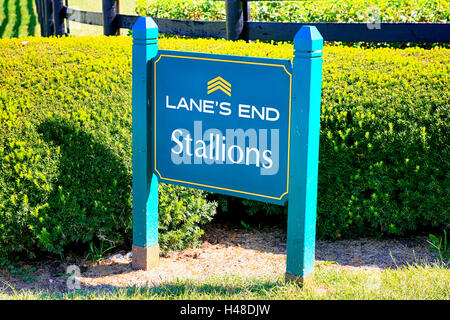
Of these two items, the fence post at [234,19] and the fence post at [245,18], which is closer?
the fence post at [234,19]

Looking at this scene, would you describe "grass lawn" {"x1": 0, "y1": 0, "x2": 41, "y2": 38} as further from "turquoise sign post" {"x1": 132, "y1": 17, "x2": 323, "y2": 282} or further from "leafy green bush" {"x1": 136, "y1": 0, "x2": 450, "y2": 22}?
"turquoise sign post" {"x1": 132, "y1": 17, "x2": 323, "y2": 282}

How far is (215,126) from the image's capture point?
3.83 m

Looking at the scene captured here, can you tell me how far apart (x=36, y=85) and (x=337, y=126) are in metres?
2.46

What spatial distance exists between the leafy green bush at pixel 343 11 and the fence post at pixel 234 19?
1591mm

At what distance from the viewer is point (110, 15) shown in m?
9.43

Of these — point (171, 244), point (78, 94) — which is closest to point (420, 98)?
point (171, 244)

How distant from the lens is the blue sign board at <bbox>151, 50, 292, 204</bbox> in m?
3.60

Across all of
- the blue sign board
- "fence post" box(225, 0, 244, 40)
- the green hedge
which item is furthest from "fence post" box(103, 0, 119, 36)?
the blue sign board

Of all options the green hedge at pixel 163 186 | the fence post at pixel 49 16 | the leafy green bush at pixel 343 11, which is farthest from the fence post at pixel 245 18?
the fence post at pixel 49 16

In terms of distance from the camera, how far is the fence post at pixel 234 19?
7277mm

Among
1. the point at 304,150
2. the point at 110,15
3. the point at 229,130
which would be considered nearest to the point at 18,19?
the point at 110,15

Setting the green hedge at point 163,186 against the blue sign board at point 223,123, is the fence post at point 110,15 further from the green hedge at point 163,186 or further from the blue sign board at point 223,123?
the blue sign board at point 223,123

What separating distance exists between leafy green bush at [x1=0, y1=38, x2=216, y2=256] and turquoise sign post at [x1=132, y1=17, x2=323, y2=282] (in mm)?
308
